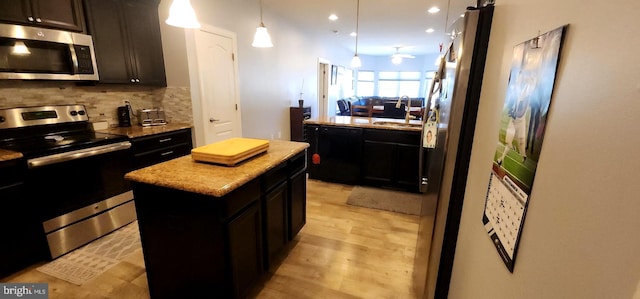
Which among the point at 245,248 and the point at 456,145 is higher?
A: the point at 456,145

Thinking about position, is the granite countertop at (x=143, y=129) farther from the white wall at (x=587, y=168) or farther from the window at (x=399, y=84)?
the window at (x=399, y=84)

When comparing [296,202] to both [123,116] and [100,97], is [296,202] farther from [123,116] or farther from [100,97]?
[100,97]

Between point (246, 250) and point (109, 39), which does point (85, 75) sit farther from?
point (246, 250)

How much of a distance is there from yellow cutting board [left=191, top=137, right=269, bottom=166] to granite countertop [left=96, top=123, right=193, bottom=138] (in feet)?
4.42

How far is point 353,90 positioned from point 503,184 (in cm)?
1063

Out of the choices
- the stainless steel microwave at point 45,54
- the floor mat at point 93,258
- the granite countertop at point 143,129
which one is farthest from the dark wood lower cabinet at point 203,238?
the stainless steel microwave at point 45,54

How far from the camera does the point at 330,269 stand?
6.54 ft

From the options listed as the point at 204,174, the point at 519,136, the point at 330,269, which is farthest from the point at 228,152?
the point at 519,136

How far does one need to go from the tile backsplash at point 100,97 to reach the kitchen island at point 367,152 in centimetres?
167

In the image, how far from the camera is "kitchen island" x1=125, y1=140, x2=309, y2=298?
1311mm

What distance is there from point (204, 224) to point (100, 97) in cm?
254

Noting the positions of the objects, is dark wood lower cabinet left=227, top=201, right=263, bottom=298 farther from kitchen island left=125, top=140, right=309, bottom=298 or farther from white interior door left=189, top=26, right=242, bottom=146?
white interior door left=189, top=26, right=242, bottom=146

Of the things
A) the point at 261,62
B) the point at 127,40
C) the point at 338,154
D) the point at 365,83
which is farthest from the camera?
the point at 365,83

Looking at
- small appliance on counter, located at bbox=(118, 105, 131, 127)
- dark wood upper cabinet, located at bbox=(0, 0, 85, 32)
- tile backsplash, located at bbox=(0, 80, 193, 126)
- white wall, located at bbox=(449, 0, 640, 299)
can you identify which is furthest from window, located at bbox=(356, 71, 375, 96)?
white wall, located at bbox=(449, 0, 640, 299)
